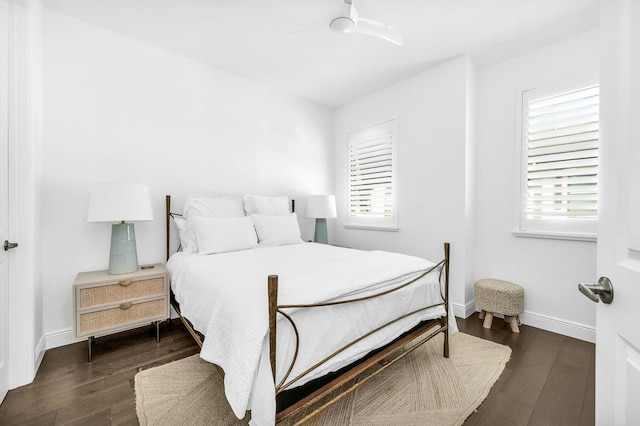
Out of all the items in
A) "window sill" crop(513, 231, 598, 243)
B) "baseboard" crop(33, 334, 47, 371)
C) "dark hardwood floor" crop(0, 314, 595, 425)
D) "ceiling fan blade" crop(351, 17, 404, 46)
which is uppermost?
Result: "ceiling fan blade" crop(351, 17, 404, 46)

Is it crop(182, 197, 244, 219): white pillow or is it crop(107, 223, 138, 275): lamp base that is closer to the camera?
A: crop(107, 223, 138, 275): lamp base

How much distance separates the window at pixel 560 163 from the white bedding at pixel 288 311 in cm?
145

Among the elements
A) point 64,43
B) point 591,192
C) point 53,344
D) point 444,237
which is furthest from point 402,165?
point 53,344

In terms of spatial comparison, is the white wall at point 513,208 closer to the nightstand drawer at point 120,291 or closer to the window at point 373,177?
the window at point 373,177

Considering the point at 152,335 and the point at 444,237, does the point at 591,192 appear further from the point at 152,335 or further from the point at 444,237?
the point at 152,335

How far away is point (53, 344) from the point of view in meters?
2.28

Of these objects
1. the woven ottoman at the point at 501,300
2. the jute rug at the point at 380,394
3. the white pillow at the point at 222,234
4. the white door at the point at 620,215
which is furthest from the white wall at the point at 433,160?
the white door at the point at 620,215

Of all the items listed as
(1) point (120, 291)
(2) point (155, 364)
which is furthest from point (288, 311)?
(1) point (120, 291)

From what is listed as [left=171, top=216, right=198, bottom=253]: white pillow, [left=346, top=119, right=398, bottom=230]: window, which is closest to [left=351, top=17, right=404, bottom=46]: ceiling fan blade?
[left=346, top=119, right=398, bottom=230]: window

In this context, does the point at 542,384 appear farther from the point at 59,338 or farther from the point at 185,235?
the point at 59,338

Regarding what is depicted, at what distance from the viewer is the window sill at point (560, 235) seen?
2.40m

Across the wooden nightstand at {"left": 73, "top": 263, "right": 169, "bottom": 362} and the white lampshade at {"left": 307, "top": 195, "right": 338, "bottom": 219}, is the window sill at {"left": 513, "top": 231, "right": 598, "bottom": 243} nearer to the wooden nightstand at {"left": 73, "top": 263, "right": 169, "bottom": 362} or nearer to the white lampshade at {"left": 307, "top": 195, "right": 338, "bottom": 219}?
the white lampshade at {"left": 307, "top": 195, "right": 338, "bottom": 219}

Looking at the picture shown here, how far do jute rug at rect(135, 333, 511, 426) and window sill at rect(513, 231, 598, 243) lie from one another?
3.83 ft

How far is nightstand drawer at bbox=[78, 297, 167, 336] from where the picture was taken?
205 cm
